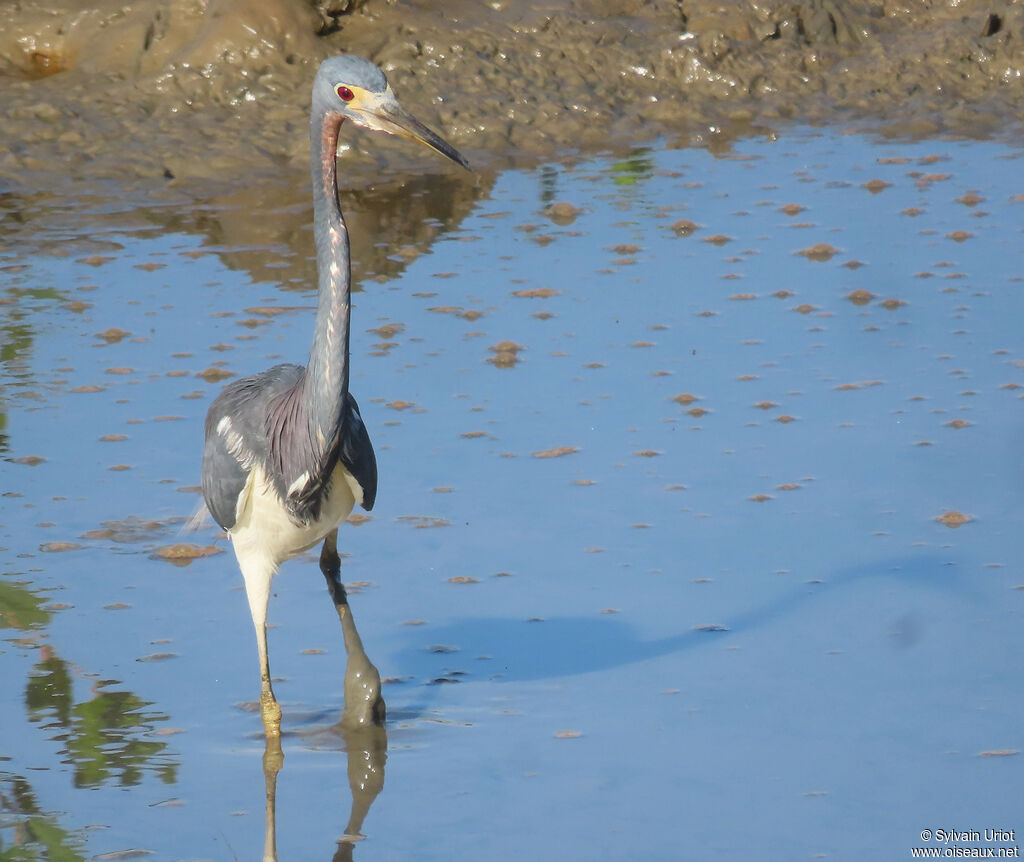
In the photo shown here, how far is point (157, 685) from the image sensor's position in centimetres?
538

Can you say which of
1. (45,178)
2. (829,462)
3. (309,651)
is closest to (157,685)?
(309,651)

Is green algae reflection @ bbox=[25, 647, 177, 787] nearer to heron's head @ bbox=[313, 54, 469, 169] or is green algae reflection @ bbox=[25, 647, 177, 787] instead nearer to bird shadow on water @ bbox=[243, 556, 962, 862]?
bird shadow on water @ bbox=[243, 556, 962, 862]

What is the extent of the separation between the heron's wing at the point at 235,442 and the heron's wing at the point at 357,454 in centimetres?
26

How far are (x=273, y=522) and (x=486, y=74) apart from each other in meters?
8.08

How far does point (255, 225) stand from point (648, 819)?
23.0 feet

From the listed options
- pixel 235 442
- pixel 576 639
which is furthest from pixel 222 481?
pixel 576 639

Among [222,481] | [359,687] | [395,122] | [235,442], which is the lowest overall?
[359,687]

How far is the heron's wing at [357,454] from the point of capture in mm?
5000

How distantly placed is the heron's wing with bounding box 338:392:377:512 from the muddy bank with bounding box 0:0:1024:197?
21.9 ft

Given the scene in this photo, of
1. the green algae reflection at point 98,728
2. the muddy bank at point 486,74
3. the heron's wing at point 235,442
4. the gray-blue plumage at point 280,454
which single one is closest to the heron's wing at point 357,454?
the gray-blue plumage at point 280,454

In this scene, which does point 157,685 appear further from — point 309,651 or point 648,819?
point 648,819

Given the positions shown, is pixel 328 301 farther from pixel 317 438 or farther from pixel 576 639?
pixel 576 639

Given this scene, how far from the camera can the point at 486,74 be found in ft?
40.7

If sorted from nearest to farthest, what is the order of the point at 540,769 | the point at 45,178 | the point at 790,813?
the point at 790,813, the point at 540,769, the point at 45,178
